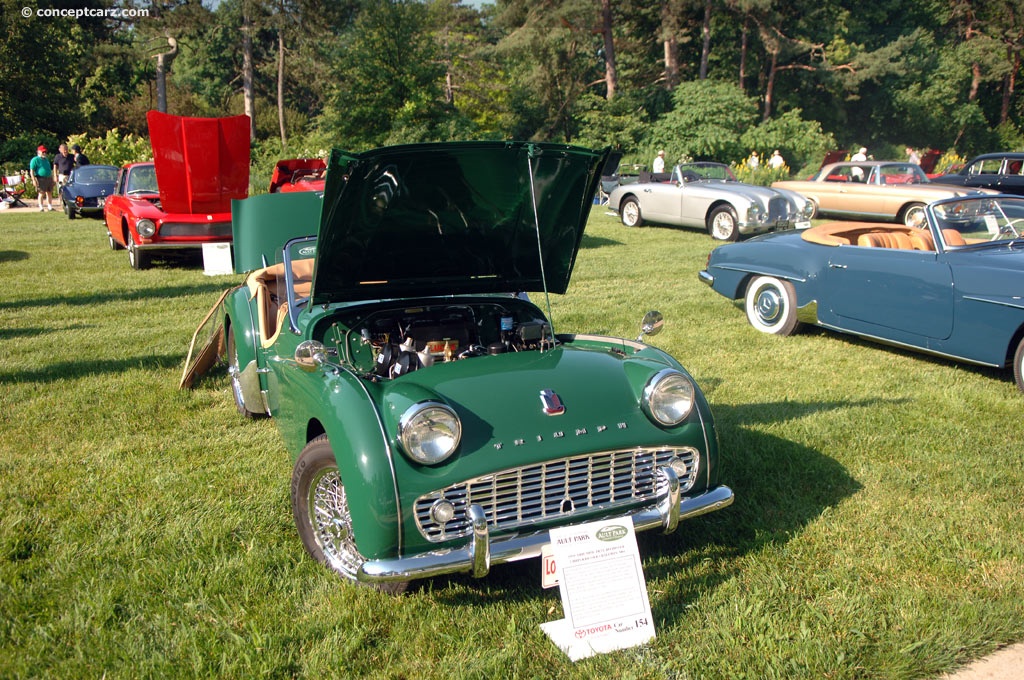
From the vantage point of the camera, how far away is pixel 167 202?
10680mm

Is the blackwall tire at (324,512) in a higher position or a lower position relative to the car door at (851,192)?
lower

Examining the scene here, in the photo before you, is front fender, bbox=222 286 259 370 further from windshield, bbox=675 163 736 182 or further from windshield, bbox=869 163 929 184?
windshield, bbox=869 163 929 184

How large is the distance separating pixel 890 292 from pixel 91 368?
6.45 metres

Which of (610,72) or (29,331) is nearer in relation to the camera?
(29,331)

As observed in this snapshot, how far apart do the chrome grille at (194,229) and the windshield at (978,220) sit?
872cm

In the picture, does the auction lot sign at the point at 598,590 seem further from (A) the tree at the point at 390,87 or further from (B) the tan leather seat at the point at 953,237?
(A) the tree at the point at 390,87

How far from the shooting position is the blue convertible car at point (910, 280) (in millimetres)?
5695

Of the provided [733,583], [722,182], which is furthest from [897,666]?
[722,182]

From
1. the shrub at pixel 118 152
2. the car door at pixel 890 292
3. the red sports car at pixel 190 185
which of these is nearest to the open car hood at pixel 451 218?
the car door at pixel 890 292

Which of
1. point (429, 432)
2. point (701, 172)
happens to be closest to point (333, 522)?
point (429, 432)

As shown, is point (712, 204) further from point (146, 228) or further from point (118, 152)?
point (118, 152)

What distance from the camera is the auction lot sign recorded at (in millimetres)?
2738

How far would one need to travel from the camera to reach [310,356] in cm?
340

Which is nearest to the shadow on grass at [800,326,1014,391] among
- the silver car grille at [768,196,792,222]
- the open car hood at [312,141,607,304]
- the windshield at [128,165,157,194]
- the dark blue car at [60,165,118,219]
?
the open car hood at [312,141,607,304]
